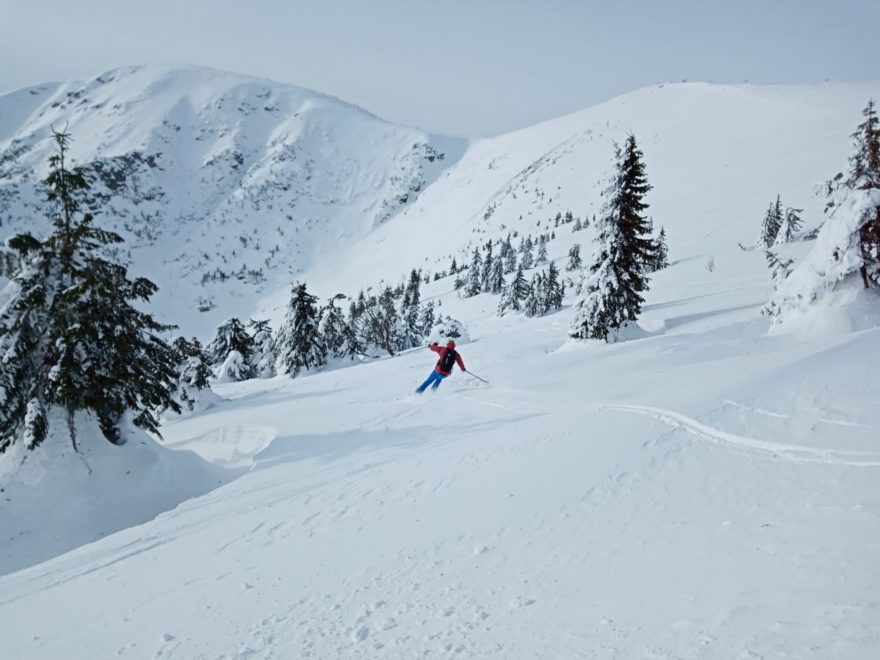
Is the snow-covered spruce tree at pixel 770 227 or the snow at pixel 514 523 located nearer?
the snow at pixel 514 523

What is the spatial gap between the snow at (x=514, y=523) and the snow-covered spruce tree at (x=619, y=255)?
6078 mm

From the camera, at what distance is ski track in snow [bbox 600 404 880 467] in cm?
553

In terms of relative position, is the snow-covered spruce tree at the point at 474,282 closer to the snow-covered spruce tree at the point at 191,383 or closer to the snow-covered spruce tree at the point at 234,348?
the snow-covered spruce tree at the point at 234,348

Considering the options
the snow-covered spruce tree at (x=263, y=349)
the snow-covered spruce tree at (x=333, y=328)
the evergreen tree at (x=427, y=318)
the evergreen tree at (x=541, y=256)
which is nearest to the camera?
the snow-covered spruce tree at (x=333, y=328)

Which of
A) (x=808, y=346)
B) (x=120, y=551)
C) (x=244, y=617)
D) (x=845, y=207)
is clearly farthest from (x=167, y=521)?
(x=845, y=207)

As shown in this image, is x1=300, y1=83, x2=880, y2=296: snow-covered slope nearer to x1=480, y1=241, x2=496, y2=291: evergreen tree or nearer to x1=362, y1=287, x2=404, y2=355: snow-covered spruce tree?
x1=480, y1=241, x2=496, y2=291: evergreen tree

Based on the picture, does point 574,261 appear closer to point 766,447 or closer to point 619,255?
point 619,255

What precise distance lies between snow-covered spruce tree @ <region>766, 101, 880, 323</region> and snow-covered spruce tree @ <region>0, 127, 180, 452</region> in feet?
62.5

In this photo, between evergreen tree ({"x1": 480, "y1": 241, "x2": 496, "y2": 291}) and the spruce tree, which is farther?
evergreen tree ({"x1": 480, "y1": 241, "x2": 496, "y2": 291})

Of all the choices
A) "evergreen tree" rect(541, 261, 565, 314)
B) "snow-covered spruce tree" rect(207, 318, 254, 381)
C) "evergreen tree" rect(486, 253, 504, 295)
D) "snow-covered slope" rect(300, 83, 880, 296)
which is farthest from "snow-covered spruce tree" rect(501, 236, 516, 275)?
"snow-covered spruce tree" rect(207, 318, 254, 381)

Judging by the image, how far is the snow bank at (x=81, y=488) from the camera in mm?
10547

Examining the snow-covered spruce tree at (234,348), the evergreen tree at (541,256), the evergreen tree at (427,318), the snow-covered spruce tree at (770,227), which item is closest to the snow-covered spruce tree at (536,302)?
the evergreen tree at (427,318)

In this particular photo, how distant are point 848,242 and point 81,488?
68.4ft

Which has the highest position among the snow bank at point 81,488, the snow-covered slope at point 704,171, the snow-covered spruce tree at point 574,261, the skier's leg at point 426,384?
the snow-covered slope at point 704,171
